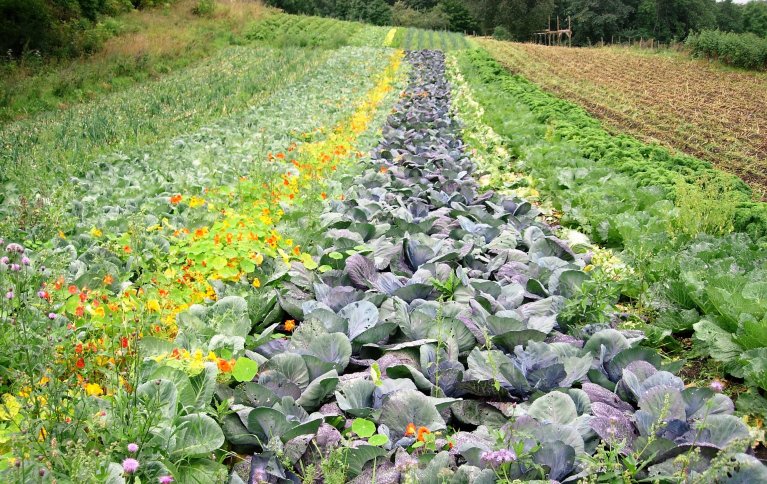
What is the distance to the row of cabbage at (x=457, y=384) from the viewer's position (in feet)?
7.73

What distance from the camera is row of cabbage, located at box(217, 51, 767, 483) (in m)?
2.36

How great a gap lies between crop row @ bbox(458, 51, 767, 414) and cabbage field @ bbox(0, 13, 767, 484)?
0.02m

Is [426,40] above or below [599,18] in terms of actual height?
below

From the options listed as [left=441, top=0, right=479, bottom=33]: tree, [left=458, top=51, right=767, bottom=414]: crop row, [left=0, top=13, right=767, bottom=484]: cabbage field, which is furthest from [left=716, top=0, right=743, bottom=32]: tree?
[left=0, top=13, right=767, bottom=484]: cabbage field

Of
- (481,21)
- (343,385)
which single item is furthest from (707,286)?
(481,21)

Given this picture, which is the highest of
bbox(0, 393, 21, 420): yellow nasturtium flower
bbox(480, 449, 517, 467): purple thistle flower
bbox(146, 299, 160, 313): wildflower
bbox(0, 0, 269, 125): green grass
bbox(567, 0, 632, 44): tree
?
bbox(567, 0, 632, 44): tree

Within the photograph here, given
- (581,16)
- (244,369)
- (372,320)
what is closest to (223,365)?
(244,369)

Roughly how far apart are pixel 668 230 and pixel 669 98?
13.8 metres

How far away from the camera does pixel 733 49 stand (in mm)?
25875

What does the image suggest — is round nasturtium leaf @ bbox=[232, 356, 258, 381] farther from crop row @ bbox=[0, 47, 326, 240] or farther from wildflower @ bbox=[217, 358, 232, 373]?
crop row @ bbox=[0, 47, 326, 240]

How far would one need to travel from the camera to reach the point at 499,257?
4.45 meters

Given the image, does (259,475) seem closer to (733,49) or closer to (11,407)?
(11,407)

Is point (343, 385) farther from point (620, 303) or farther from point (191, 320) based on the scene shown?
point (620, 303)

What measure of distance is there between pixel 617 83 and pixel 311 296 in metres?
19.3
